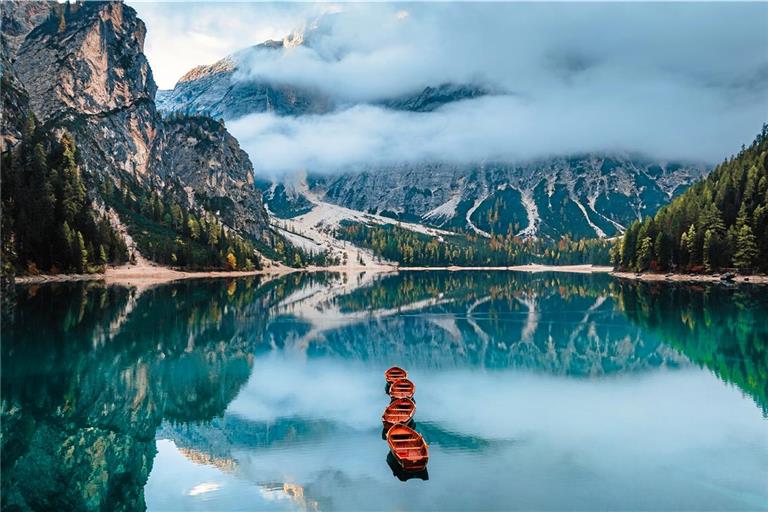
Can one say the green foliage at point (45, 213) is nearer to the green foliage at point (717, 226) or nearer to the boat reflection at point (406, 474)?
the boat reflection at point (406, 474)

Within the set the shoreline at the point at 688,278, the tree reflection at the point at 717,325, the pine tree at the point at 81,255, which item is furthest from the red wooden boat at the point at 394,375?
the shoreline at the point at 688,278

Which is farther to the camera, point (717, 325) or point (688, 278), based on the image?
point (688, 278)

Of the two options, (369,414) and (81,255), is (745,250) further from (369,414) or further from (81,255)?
(81,255)

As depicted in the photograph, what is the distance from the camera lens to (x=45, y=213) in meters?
128

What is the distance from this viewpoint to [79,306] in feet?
273

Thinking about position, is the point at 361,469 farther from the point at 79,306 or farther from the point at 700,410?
the point at 79,306

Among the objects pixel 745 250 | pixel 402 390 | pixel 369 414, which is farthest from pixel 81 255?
pixel 745 250

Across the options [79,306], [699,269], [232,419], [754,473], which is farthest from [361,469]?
[699,269]

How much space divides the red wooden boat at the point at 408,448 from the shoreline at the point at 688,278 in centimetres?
12866

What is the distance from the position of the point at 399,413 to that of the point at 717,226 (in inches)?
5315

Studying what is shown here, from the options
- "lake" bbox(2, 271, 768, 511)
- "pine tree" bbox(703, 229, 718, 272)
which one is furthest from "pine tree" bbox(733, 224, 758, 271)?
"lake" bbox(2, 271, 768, 511)

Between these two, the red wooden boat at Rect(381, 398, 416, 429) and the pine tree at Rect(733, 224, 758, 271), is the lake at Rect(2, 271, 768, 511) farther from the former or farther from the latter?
the pine tree at Rect(733, 224, 758, 271)

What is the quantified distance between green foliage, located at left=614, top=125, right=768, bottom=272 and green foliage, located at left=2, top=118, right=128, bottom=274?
148 m

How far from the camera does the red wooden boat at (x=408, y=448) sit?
2572 centimetres
